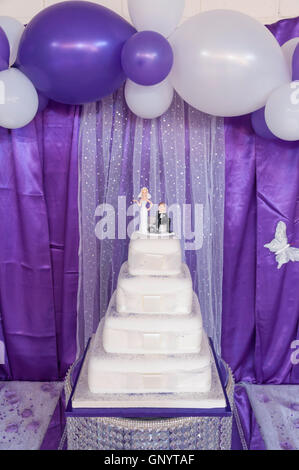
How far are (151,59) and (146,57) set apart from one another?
0.02 meters

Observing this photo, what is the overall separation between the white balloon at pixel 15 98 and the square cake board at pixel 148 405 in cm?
105

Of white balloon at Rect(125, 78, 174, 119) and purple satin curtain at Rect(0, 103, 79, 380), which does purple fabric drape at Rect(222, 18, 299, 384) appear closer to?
white balloon at Rect(125, 78, 174, 119)

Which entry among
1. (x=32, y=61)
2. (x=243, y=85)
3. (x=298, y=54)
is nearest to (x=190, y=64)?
(x=243, y=85)

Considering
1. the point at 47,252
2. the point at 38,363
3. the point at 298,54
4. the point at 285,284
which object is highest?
the point at 298,54

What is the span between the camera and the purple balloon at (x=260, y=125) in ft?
5.55

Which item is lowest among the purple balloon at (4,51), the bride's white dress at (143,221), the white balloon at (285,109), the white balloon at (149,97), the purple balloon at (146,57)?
the bride's white dress at (143,221)

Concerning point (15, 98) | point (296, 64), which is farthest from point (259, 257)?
point (15, 98)

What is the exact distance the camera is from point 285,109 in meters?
1.43

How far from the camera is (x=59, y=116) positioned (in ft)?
6.15

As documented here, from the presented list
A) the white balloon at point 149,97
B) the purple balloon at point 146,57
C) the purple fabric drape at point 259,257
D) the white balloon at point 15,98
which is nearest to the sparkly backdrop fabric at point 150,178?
the purple fabric drape at point 259,257

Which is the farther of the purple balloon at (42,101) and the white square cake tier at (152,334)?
the purple balloon at (42,101)

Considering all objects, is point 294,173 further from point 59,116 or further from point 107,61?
point 59,116

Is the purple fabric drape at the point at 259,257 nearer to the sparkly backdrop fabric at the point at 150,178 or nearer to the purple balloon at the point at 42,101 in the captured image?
the sparkly backdrop fabric at the point at 150,178

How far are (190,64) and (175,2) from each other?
0.21 metres
